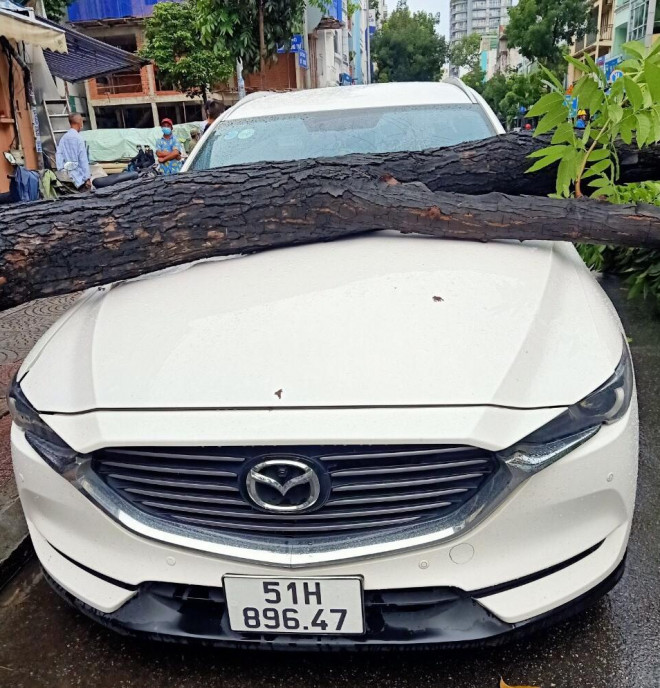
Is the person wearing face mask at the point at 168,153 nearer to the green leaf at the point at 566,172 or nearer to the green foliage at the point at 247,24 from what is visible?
the green foliage at the point at 247,24

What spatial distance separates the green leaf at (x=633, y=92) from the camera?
90.7 inches

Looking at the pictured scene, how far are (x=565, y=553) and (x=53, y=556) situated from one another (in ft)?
4.47

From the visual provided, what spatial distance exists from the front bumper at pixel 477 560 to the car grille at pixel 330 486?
0.08 meters

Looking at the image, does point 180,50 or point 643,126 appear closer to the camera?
A: point 643,126

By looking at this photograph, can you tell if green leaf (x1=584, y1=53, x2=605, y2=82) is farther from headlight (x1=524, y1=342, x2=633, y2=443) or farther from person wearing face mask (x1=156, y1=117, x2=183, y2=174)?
person wearing face mask (x1=156, y1=117, x2=183, y2=174)

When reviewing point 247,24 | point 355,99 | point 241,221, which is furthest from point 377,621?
point 247,24

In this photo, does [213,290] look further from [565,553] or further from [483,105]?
[483,105]

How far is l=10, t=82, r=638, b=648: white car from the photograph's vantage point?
1575 millimetres

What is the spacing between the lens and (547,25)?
3716cm

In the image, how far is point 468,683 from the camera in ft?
6.08

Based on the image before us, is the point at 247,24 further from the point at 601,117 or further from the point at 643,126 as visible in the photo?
the point at 643,126

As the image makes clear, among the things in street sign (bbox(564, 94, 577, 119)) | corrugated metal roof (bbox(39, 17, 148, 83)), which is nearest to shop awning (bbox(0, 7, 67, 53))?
corrugated metal roof (bbox(39, 17, 148, 83))

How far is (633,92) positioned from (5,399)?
3.50m

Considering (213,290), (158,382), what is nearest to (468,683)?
(158,382)
